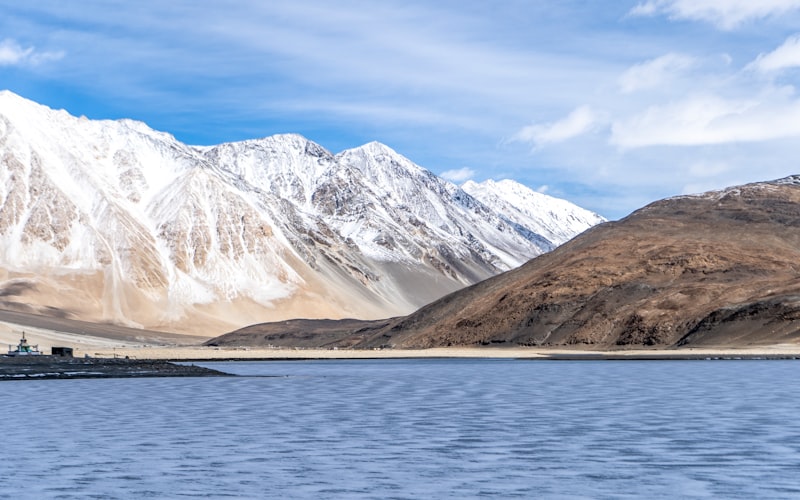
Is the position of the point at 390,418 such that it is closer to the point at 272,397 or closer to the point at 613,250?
the point at 272,397

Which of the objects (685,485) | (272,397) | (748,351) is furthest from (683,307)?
(685,485)

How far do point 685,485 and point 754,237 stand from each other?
160 metres

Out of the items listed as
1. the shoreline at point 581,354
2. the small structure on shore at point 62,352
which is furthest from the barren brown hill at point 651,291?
the small structure on shore at point 62,352

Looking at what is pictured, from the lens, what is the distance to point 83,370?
266 ft

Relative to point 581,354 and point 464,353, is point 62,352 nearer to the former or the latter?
point 464,353

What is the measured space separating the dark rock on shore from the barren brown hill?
65.7m

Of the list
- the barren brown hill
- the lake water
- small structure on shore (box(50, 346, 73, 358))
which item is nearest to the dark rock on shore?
the lake water

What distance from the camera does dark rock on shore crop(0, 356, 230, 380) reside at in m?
75.0

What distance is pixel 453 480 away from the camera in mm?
26750

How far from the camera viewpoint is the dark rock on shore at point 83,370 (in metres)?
75.0

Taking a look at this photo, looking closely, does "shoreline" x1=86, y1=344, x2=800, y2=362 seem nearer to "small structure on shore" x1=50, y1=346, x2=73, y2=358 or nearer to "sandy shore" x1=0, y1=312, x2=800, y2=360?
"sandy shore" x1=0, y1=312, x2=800, y2=360

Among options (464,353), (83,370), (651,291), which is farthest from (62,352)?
(651,291)

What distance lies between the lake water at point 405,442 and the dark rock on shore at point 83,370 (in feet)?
48.4

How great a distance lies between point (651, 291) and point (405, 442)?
124 metres
